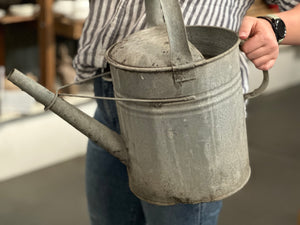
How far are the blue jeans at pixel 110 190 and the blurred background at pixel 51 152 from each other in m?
1.25

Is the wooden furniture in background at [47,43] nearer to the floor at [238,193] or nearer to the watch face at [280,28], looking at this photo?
the floor at [238,193]

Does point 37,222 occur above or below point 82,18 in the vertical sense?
below

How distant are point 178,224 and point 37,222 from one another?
5.07 feet

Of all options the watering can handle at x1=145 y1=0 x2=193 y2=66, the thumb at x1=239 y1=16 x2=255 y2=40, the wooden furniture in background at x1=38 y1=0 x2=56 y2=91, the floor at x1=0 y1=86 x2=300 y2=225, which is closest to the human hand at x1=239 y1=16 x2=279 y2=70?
the thumb at x1=239 y1=16 x2=255 y2=40

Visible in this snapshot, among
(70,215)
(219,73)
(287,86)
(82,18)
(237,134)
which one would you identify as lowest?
(287,86)

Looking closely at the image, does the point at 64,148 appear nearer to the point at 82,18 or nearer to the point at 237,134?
the point at 82,18

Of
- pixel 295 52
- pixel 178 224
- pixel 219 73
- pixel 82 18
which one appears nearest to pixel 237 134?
pixel 219 73

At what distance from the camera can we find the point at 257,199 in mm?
2744

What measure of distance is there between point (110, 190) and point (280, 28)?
533 millimetres

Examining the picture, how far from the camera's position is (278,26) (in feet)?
3.52

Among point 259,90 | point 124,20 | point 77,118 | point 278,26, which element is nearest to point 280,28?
point 278,26

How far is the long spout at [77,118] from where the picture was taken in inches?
37.3

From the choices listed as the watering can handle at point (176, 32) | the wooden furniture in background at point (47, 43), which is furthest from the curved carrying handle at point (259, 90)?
the wooden furniture in background at point (47, 43)

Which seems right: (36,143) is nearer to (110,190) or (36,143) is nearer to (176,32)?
(110,190)
